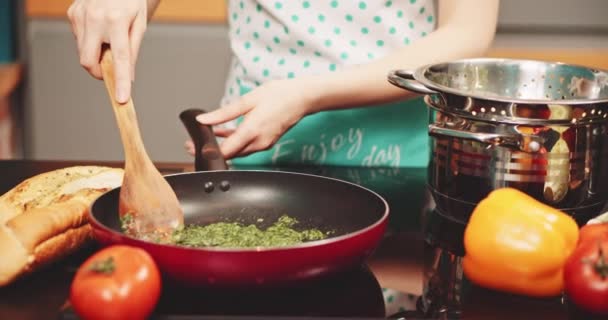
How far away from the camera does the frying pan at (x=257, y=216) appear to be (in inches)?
27.0

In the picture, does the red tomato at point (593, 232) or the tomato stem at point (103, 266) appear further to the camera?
the red tomato at point (593, 232)

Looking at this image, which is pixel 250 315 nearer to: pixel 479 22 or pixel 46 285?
pixel 46 285

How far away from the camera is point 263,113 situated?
3.41 feet

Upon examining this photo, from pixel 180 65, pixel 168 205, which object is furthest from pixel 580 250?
pixel 180 65

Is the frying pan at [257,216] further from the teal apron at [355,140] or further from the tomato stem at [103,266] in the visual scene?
the teal apron at [355,140]

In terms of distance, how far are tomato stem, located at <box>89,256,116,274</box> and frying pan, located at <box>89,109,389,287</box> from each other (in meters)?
0.06

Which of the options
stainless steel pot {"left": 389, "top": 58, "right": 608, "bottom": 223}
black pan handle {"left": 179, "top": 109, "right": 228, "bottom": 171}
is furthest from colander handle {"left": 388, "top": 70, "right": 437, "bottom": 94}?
black pan handle {"left": 179, "top": 109, "right": 228, "bottom": 171}

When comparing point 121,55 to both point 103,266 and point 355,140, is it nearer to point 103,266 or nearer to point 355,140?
point 103,266

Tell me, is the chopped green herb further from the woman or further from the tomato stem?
the woman

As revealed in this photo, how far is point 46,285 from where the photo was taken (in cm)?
Result: 78

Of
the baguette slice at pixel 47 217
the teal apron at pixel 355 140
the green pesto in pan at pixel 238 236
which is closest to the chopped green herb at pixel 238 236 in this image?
the green pesto in pan at pixel 238 236

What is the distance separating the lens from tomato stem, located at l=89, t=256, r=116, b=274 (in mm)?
644

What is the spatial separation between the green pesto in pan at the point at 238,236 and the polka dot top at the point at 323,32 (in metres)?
0.47

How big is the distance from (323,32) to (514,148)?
0.52 metres
